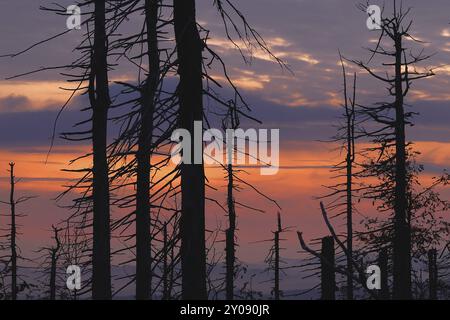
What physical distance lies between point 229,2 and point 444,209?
32.8m

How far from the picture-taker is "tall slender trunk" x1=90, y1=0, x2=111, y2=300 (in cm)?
1788

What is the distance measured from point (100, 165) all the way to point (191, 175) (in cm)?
922

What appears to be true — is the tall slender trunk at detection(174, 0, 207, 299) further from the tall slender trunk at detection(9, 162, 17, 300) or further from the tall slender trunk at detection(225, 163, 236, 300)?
the tall slender trunk at detection(9, 162, 17, 300)

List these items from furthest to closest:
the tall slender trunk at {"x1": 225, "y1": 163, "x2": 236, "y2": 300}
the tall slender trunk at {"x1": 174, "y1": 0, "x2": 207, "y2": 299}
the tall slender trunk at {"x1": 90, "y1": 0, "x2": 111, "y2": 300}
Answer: the tall slender trunk at {"x1": 225, "y1": 163, "x2": 236, "y2": 300} < the tall slender trunk at {"x1": 90, "y1": 0, "x2": 111, "y2": 300} < the tall slender trunk at {"x1": 174, "y1": 0, "x2": 207, "y2": 299}

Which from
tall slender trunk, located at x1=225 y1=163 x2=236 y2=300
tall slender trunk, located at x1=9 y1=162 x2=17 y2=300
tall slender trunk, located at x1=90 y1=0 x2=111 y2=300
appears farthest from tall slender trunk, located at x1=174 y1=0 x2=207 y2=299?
tall slender trunk, located at x1=9 y1=162 x2=17 y2=300

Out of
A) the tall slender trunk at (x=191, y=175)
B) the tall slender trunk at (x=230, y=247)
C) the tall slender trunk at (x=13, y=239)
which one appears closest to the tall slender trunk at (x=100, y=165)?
the tall slender trunk at (x=191, y=175)

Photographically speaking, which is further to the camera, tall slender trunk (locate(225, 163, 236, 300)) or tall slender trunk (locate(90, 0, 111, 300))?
tall slender trunk (locate(225, 163, 236, 300))

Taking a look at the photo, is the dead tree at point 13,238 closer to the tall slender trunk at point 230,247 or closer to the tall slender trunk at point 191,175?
the tall slender trunk at point 230,247

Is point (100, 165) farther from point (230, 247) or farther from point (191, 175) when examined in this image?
point (230, 247)

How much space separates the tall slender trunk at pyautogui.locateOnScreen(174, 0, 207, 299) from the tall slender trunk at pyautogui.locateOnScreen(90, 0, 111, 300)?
863cm

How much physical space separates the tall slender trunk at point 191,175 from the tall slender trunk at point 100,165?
28.3ft

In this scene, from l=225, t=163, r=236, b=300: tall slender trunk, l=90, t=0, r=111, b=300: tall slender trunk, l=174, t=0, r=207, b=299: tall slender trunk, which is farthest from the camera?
l=225, t=163, r=236, b=300: tall slender trunk

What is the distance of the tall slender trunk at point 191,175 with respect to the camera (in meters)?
9.14
